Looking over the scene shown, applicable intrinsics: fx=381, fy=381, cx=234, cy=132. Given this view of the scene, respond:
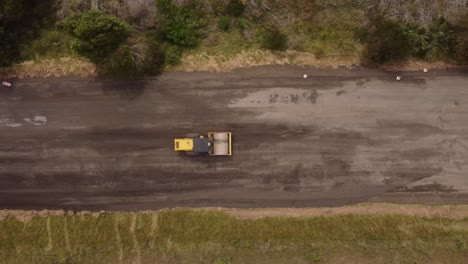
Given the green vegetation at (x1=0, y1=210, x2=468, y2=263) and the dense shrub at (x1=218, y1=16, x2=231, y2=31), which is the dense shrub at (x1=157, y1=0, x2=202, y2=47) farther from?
the green vegetation at (x1=0, y1=210, x2=468, y2=263)

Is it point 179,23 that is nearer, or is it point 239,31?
point 179,23

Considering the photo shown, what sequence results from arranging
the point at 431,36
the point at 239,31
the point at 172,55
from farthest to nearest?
the point at 239,31
the point at 172,55
the point at 431,36

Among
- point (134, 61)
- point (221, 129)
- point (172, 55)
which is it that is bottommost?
point (221, 129)

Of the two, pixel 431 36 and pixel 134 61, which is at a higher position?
pixel 431 36

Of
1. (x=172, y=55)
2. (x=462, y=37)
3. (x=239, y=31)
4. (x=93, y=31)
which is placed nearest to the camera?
(x=93, y=31)

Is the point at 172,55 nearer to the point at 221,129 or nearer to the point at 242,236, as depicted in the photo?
the point at 221,129

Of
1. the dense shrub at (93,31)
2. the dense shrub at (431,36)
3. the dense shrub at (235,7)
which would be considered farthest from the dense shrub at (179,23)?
the dense shrub at (431,36)

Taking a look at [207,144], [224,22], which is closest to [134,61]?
[224,22]
